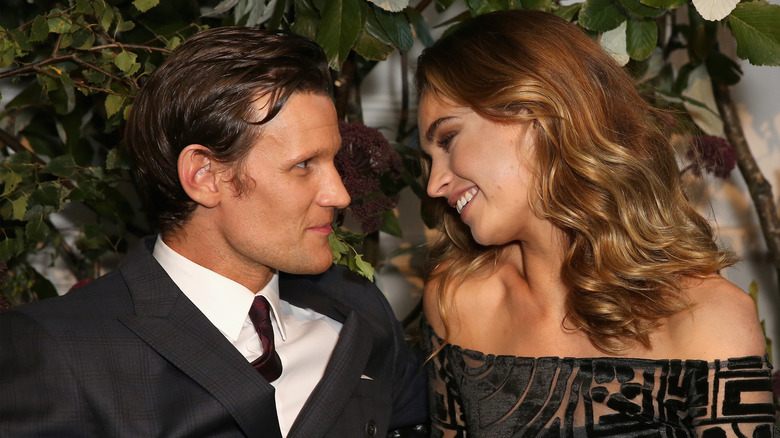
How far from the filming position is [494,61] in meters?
1.42

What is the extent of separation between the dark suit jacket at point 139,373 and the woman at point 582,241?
337 millimetres

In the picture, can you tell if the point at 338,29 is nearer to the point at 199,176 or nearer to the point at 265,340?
the point at 199,176

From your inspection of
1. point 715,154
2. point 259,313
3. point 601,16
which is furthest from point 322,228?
point 715,154

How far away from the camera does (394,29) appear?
151 cm

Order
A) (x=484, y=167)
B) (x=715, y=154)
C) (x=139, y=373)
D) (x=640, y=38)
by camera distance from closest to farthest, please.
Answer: (x=139, y=373), (x=484, y=167), (x=640, y=38), (x=715, y=154)

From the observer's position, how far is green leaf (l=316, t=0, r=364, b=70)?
1431 millimetres

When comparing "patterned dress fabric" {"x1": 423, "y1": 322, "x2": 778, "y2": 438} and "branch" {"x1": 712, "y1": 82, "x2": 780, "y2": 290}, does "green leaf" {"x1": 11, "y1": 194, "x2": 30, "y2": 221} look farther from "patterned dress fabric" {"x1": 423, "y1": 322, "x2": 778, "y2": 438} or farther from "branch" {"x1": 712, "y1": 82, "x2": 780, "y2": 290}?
"branch" {"x1": 712, "y1": 82, "x2": 780, "y2": 290}

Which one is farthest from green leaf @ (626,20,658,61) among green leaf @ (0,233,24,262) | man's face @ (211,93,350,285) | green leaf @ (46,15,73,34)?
green leaf @ (0,233,24,262)

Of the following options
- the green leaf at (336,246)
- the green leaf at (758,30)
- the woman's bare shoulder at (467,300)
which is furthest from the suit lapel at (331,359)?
the green leaf at (758,30)

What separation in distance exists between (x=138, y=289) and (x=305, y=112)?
400 millimetres

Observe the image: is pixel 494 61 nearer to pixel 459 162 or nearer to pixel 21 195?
pixel 459 162

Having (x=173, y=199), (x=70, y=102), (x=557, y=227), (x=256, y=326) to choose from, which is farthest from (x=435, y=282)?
(x=70, y=102)

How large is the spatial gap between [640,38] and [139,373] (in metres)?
1.09

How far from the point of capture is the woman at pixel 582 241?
4.42 feet
